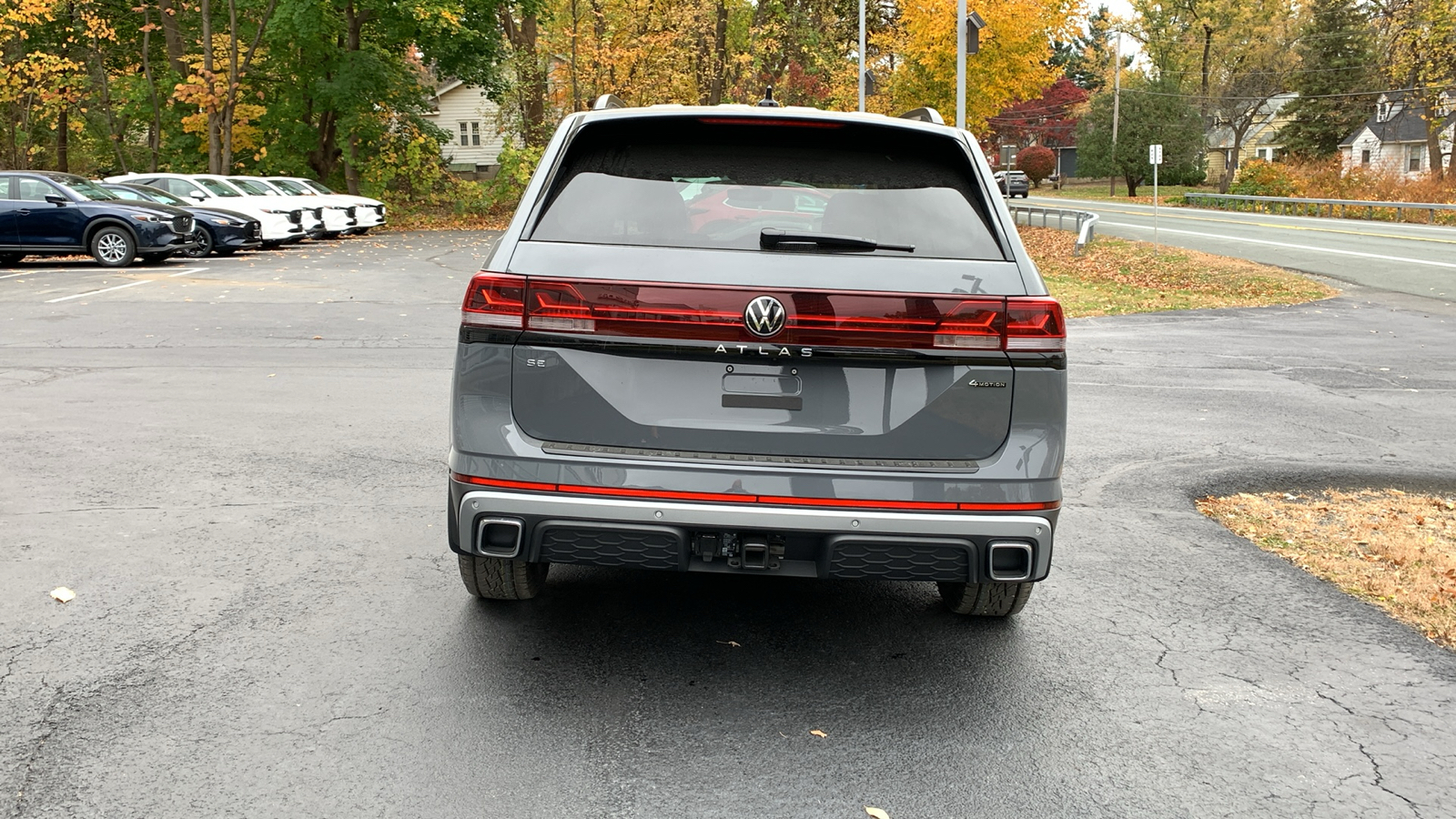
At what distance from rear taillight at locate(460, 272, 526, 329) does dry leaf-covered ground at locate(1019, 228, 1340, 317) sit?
14.0m

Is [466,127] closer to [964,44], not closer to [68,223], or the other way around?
[964,44]

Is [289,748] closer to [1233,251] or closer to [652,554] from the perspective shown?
[652,554]

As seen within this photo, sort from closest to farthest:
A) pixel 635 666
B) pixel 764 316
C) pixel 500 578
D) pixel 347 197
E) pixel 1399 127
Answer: pixel 764 316 → pixel 635 666 → pixel 500 578 → pixel 347 197 → pixel 1399 127

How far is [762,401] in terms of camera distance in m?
3.83

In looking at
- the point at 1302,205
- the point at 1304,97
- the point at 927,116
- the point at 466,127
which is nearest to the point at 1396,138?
the point at 1304,97

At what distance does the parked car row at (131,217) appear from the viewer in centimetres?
2198

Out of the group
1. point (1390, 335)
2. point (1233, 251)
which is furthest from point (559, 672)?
point (1233, 251)

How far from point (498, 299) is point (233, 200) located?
83.1 feet

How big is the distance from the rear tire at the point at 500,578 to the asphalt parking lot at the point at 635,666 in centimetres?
12

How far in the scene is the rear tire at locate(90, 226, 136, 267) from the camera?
22.1 meters

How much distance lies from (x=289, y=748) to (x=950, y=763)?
194 centimetres

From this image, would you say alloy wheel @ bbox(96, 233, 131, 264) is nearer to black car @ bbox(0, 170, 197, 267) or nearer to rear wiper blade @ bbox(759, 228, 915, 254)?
black car @ bbox(0, 170, 197, 267)

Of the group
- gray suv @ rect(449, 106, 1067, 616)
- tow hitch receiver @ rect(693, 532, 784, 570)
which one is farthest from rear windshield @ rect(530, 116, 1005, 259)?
tow hitch receiver @ rect(693, 532, 784, 570)

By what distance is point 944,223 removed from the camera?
13.4 feet
